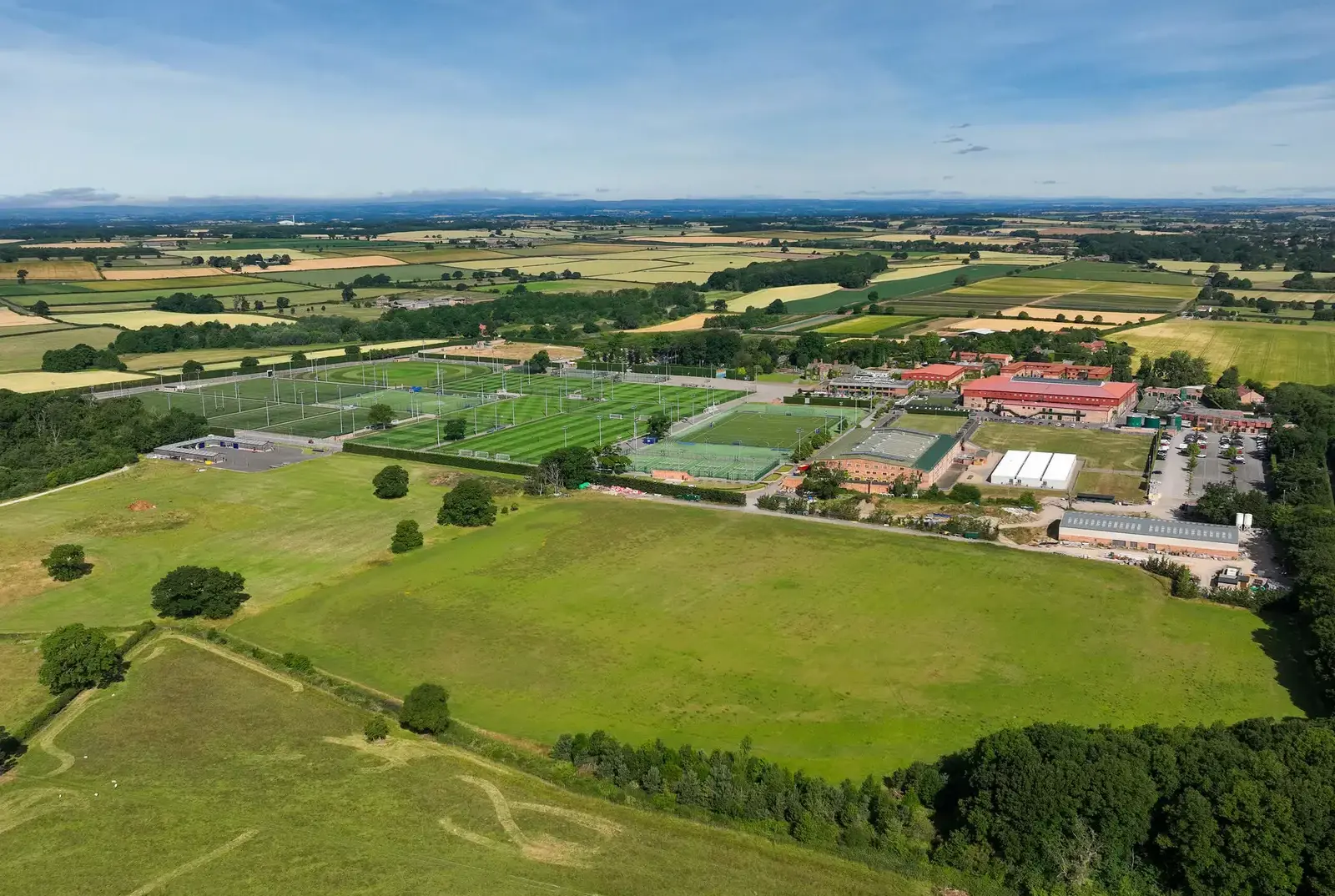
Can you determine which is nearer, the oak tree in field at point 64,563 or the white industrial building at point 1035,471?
the oak tree in field at point 64,563

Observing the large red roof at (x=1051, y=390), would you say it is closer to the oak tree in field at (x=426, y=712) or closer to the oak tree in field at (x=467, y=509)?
the oak tree in field at (x=467, y=509)

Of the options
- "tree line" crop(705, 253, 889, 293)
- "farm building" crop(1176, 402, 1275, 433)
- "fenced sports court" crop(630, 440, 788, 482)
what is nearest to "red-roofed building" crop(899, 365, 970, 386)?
"farm building" crop(1176, 402, 1275, 433)

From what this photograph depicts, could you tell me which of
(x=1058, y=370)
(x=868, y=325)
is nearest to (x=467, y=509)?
(x=1058, y=370)

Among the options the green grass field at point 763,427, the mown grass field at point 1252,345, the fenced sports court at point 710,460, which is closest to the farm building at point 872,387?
the green grass field at point 763,427

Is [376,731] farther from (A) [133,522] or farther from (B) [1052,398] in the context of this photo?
(B) [1052,398]

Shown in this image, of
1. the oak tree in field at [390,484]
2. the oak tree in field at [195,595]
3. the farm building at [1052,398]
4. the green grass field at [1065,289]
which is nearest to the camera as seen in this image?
the oak tree in field at [195,595]

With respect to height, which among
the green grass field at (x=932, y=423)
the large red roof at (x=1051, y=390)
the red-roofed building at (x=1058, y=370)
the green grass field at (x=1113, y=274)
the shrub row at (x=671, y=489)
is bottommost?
the green grass field at (x=932, y=423)

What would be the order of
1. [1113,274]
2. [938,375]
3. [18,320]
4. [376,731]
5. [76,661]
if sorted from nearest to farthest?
[376,731]
[76,661]
[938,375]
[18,320]
[1113,274]

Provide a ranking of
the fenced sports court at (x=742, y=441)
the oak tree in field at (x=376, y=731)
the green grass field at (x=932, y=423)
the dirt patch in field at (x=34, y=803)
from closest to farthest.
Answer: the dirt patch in field at (x=34, y=803) → the oak tree in field at (x=376, y=731) → the fenced sports court at (x=742, y=441) → the green grass field at (x=932, y=423)
